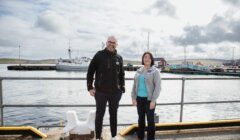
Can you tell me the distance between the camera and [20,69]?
12262 cm

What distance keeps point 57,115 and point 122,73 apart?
14.9 m

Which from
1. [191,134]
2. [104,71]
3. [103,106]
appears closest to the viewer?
[104,71]

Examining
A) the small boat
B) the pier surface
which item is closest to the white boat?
the small boat

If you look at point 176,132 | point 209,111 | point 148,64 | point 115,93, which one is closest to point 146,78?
point 148,64

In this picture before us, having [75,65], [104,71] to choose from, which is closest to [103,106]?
[104,71]

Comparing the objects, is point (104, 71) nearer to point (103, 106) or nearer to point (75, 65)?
point (103, 106)

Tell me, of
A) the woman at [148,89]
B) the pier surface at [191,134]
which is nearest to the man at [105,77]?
the woman at [148,89]

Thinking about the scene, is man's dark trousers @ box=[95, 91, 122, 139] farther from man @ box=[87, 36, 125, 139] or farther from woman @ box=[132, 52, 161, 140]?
woman @ box=[132, 52, 161, 140]

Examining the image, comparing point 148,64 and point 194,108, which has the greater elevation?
point 148,64

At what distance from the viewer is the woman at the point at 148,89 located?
4730 mm

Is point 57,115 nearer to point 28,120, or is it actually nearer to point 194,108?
point 28,120

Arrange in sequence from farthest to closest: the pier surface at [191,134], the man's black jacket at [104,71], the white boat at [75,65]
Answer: the white boat at [75,65] → the pier surface at [191,134] → the man's black jacket at [104,71]

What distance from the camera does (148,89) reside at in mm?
4781

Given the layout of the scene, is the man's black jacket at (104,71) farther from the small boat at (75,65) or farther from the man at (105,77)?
the small boat at (75,65)
